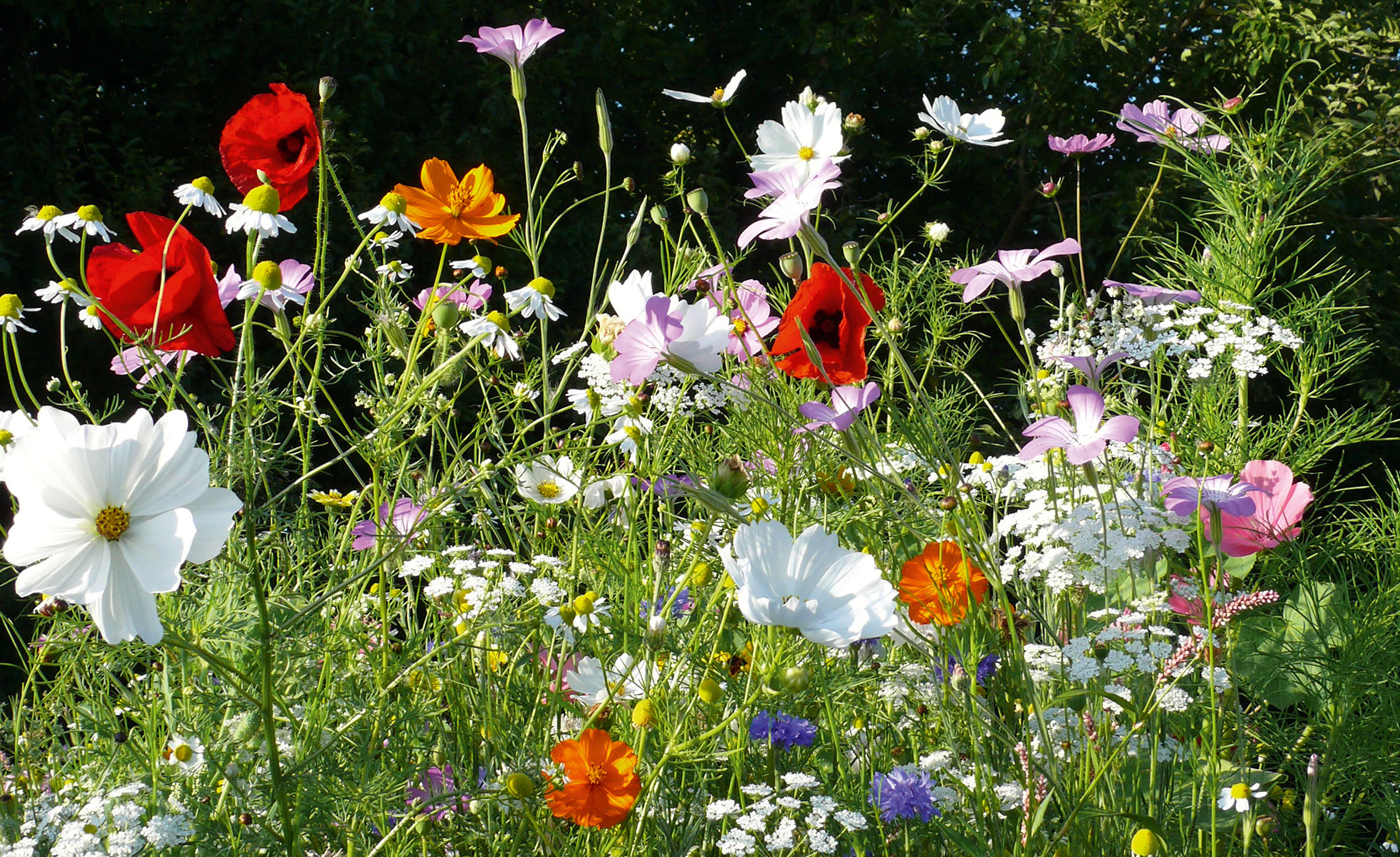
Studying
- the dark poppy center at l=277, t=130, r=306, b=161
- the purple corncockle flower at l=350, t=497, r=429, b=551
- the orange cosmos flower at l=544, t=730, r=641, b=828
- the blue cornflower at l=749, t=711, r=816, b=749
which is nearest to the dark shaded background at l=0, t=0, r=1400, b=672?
the purple corncockle flower at l=350, t=497, r=429, b=551

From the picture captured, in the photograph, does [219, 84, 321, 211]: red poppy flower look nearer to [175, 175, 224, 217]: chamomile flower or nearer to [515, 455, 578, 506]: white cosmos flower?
[175, 175, 224, 217]: chamomile flower

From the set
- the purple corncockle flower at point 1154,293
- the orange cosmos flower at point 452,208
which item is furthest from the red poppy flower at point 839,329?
the purple corncockle flower at point 1154,293

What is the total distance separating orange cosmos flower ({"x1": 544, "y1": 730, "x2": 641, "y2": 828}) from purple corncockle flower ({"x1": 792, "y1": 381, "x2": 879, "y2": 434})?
0.31 meters

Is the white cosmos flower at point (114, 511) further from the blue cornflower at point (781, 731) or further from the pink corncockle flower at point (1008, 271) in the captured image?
the pink corncockle flower at point (1008, 271)

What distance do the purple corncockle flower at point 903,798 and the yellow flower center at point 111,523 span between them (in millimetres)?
682

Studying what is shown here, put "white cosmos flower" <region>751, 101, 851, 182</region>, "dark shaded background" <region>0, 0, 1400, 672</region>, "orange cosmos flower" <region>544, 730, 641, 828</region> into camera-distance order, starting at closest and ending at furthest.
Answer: "orange cosmos flower" <region>544, 730, 641, 828</region> < "white cosmos flower" <region>751, 101, 851, 182</region> < "dark shaded background" <region>0, 0, 1400, 672</region>

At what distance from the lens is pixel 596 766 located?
2.90ft

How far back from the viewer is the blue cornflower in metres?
1.11

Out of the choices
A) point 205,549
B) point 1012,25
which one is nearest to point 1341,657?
point 205,549

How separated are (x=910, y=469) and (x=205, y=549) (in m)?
1.04

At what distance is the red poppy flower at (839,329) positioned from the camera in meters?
1.08

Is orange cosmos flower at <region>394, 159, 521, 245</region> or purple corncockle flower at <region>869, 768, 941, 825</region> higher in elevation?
orange cosmos flower at <region>394, 159, 521, 245</region>

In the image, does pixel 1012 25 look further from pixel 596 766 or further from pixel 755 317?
pixel 596 766

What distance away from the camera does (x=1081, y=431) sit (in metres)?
0.93
